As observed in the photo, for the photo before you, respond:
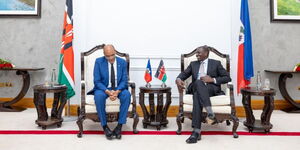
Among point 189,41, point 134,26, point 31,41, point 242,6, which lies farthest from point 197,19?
point 31,41

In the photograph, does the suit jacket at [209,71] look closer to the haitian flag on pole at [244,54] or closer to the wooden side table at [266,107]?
the wooden side table at [266,107]

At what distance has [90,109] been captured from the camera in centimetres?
439

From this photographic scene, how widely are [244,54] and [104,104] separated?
2.71 m

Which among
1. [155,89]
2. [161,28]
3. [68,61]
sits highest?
[161,28]

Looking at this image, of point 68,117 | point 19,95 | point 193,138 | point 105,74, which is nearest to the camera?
→ point 193,138

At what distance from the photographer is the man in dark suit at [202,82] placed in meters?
4.22

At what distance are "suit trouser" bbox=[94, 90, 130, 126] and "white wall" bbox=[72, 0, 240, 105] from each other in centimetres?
146

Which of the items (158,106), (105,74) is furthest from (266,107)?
(105,74)

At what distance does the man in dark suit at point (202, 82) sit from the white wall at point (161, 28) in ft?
3.56

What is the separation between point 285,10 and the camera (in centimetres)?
652

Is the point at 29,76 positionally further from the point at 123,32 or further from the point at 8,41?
→ the point at 123,32

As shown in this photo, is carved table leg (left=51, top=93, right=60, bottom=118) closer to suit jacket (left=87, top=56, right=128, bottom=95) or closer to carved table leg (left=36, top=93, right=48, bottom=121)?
carved table leg (left=36, top=93, right=48, bottom=121)

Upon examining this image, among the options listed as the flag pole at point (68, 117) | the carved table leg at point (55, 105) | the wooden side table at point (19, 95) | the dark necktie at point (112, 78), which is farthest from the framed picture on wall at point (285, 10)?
the wooden side table at point (19, 95)

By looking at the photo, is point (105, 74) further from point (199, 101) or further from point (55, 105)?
point (199, 101)
